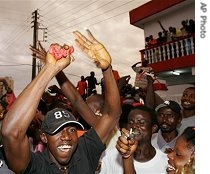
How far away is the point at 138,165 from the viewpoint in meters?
2.88

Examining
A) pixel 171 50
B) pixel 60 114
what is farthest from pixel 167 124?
pixel 171 50

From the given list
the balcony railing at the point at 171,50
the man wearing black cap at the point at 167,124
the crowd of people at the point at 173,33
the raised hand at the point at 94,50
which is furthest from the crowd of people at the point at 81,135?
the balcony railing at the point at 171,50

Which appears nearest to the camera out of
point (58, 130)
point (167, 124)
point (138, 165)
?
point (58, 130)

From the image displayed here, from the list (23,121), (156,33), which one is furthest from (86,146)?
(156,33)

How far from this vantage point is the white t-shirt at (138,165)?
2.82m

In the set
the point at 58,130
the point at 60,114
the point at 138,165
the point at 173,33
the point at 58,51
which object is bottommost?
the point at 138,165

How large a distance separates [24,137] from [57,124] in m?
0.36

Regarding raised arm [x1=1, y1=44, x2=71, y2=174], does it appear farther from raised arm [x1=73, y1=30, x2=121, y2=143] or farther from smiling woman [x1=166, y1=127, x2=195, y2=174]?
smiling woman [x1=166, y1=127, x2=195, y2=174]

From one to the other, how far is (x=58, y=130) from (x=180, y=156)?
822mm

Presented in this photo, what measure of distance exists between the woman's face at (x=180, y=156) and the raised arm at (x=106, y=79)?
578 millimetres

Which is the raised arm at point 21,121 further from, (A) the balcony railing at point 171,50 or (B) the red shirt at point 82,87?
(A) the balcony railing at point 171,50

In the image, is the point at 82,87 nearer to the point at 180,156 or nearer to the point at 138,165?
the point at 138,165
